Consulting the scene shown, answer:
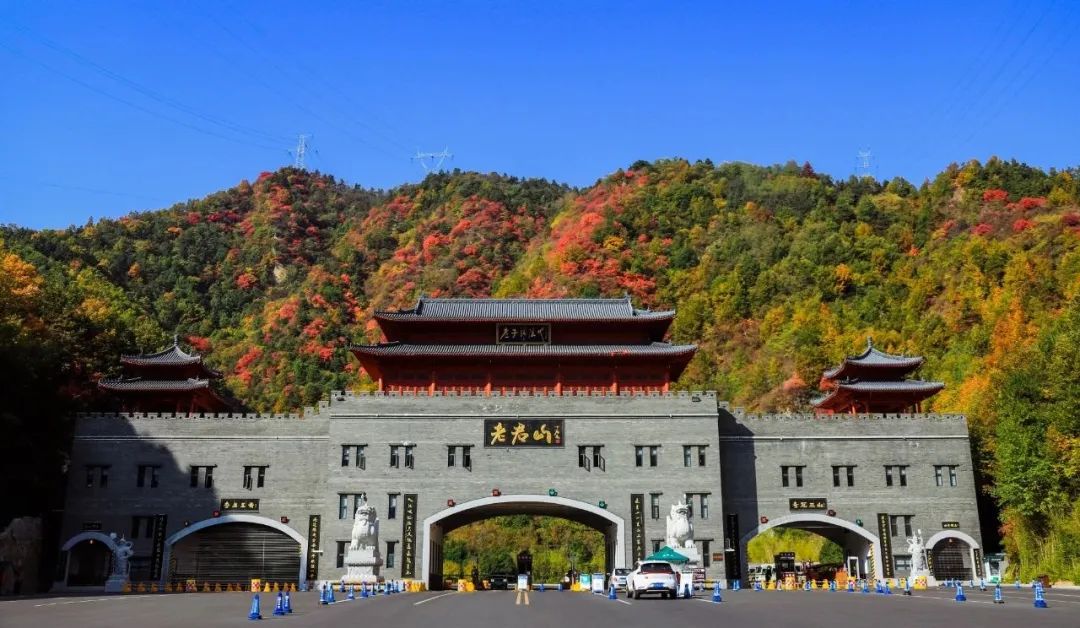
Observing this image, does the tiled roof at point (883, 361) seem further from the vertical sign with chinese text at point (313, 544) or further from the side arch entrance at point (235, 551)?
the side arch entrance at point (235, 551)

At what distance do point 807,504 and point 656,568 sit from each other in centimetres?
1911

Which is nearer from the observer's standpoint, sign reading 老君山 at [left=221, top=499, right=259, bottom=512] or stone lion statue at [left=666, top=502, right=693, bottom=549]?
stone lion statue at [left=666, top=502, right=693, bottom=549]

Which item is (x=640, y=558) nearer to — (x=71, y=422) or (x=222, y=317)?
(x=71, y=422)

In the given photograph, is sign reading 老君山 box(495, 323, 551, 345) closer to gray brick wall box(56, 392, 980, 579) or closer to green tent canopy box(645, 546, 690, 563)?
gray brick wall box(56, 392, 980, 579)

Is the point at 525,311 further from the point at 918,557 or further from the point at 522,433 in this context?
the point at 918,557

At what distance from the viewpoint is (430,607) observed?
74.3 ft

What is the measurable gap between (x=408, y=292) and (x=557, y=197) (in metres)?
27.4

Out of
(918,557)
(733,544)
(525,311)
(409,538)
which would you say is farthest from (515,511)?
(918,557)

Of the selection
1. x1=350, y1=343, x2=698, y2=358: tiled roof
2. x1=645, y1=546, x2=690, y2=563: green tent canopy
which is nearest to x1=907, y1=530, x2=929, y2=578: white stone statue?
x1=645, y1=546, x2=690, y2=563: green tent canopy

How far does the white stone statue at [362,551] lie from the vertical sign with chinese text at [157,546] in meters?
9.70

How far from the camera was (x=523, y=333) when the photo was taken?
152 ft

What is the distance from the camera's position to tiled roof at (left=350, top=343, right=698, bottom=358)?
1745 inches

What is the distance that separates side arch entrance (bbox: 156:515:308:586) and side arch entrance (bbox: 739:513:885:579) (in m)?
20.9

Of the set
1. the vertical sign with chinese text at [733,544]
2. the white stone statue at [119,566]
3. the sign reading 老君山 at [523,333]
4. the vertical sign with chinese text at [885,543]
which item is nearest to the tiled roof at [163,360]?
the white stone statue at [119,566]
